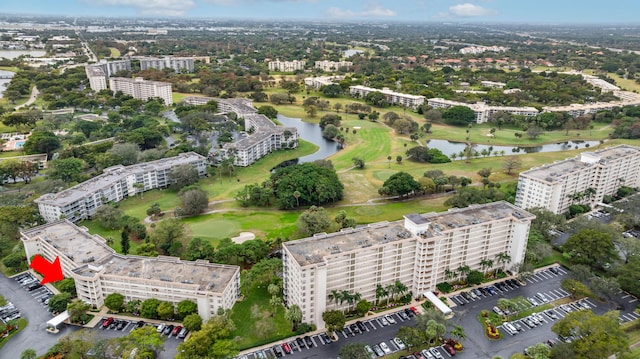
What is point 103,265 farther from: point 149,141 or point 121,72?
point 121,72

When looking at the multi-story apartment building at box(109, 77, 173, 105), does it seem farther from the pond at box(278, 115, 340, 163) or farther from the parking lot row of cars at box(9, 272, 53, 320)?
the parking lot row of cars at box(9, 272, 53, 320)

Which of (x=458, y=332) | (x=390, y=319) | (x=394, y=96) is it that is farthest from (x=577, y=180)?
(x=394, y=96)

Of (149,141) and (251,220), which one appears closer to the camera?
(251,220)

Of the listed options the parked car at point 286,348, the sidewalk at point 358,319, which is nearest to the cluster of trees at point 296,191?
the sidewalk at point 358,319

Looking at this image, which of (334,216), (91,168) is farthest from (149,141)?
(334,216)

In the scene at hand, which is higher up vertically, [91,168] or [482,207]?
[482,207]

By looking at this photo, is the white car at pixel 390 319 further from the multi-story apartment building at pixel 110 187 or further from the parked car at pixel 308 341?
the multi-story apartment building at pixel 110 187

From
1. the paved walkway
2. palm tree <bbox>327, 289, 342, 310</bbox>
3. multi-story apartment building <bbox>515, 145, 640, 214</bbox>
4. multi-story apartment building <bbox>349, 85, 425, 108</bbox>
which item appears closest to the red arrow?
the paved walkway
